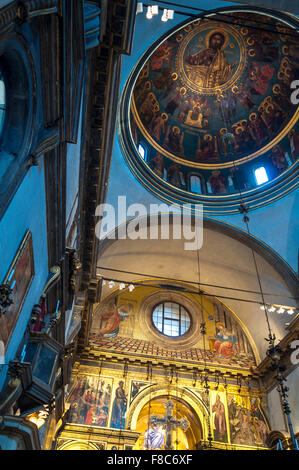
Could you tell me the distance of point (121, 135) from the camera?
476 inches

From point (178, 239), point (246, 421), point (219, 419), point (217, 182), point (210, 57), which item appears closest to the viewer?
point (219, 419)

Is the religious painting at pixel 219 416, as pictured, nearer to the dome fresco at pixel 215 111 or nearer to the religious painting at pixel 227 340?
the religious painting at pixel 227 340

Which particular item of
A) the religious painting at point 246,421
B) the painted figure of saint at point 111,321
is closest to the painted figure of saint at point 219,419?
the religious painting at point 246,421

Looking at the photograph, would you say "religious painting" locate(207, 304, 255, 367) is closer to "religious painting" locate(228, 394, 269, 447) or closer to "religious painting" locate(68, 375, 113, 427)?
"religious painting" locate(228, 394, 269, 447)

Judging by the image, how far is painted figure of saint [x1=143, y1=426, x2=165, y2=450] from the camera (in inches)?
520

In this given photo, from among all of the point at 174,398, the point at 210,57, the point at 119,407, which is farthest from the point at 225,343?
the point at 210,57

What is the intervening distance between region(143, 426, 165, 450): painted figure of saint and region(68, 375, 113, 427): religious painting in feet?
6.55

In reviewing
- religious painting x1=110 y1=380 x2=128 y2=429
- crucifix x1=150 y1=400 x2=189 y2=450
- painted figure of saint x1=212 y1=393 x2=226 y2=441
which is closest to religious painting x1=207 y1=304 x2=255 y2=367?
painted figure of saint x1=212 y1=393 x2=226 y2=441

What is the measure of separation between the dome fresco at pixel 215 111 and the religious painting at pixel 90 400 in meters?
8.09

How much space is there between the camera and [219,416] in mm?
13789

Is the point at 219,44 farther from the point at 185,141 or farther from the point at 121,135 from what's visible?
the point at 121,135

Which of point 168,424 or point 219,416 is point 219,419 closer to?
point 219,416

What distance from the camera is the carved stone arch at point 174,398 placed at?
13.3 meters

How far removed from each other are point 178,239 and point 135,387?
6.45 m
